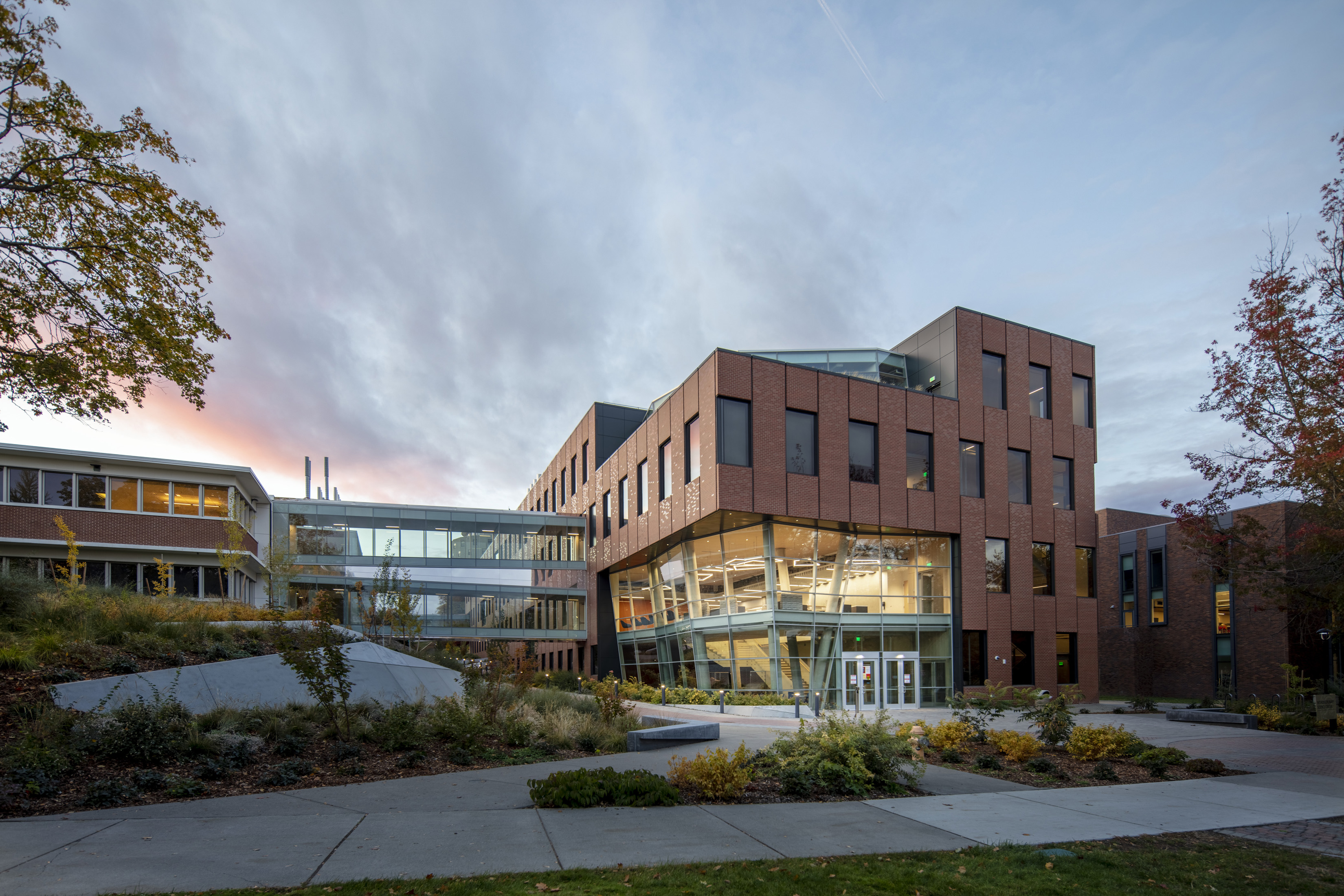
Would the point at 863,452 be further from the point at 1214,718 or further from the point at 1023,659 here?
the point at 1214,718

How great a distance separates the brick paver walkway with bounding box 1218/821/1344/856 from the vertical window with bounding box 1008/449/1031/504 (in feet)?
86.6

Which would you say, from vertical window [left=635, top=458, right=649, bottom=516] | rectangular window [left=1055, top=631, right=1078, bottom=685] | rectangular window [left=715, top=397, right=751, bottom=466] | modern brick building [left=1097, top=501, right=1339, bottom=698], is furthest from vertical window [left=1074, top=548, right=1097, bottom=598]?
vertical window [left=635, top=458, right=649, bottom=516]

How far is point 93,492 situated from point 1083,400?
4328 cm

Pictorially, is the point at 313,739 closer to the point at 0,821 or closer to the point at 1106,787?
the point at 0,821

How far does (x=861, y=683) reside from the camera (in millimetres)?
32219

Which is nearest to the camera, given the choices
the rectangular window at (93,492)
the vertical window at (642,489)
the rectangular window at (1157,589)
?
the rectangular window at (93,492)

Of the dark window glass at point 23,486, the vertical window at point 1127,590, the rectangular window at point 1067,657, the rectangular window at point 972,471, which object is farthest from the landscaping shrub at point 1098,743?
the vertical window at point 1127,590

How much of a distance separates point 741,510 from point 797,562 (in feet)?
13.4

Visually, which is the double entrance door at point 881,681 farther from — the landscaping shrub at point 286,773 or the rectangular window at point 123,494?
the rectangular window at point 123,494

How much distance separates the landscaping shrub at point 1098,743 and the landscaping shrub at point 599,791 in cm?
874

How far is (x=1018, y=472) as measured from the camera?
3597cm

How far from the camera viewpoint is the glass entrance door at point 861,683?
105 ft

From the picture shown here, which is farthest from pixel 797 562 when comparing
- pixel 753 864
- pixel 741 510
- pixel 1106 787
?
pixel 753 864

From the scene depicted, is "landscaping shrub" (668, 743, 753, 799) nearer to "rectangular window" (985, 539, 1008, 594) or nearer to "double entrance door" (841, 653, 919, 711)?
"double entrance door" (841, 653, 919, 711)
